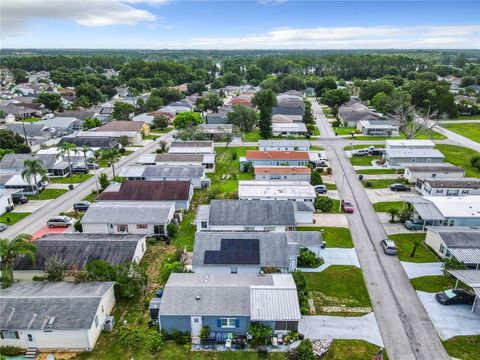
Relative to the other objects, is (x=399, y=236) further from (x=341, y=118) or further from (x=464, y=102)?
(x=464, y=102)

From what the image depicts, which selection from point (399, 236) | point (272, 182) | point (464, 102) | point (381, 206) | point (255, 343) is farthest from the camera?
point (464, 102)

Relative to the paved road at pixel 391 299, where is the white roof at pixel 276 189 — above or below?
above

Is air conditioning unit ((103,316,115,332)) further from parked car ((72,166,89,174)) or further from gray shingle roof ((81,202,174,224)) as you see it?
parked car ((72,166,89,174))

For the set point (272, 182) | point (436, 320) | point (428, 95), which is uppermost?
point (428, 95)

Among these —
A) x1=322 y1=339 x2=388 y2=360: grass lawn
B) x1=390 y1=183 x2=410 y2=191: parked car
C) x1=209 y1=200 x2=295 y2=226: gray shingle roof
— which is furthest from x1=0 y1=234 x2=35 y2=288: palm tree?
x1=390 y1=183 x2=410 y2=191: parked car

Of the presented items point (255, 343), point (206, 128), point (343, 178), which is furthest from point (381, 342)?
point (206, 128)

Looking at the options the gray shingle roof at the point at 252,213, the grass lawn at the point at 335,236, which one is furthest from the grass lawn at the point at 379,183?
the gray shingle roof at the point at 252,213

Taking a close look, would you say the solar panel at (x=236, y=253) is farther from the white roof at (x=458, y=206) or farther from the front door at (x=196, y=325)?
the white roof at (x=458, y=206)
